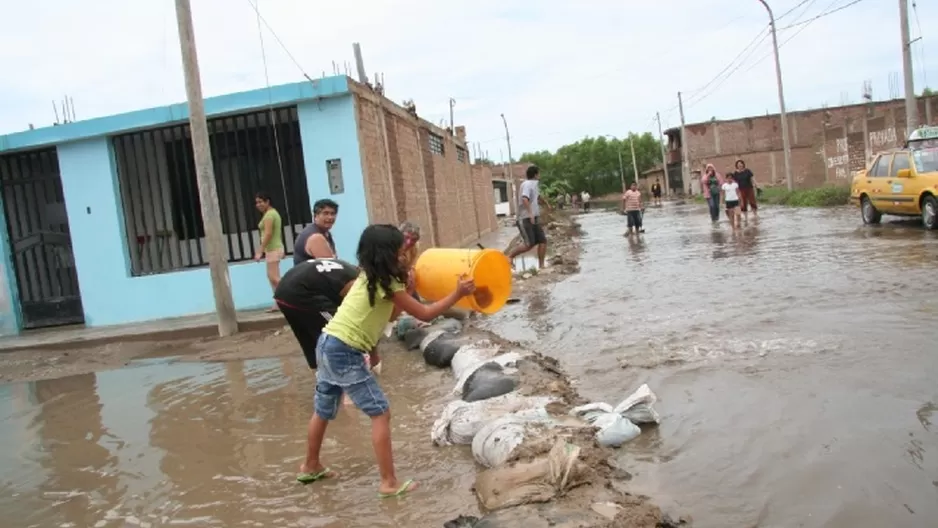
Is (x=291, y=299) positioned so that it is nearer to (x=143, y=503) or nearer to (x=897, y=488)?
(x=143, y=503)

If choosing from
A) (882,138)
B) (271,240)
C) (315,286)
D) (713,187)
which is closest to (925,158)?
(713,187)

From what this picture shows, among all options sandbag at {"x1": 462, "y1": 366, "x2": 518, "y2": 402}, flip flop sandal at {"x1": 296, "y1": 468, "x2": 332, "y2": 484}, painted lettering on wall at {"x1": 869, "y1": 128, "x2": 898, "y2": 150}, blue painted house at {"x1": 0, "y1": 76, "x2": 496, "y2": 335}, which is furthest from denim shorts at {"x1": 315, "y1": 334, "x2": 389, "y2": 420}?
painted lettering on wall at {"x1": 869, "y1": 128, "x2": 898, "y2": 150}

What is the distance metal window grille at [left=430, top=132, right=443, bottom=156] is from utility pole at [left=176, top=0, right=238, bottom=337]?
26.7 feet

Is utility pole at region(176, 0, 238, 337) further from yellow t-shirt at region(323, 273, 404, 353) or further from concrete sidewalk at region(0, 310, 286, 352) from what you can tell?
yellow t-shirt at region(323, 273, 404, 353)

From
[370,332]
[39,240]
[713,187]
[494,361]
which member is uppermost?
[39,240]

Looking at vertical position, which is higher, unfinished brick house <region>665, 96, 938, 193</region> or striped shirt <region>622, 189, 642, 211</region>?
unfinished brick house <region>665, 96, 938, 193</region>

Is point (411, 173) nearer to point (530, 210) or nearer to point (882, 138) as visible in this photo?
point (530, 210)

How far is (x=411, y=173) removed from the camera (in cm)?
1345

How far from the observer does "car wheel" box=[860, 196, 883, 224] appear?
1398 cm

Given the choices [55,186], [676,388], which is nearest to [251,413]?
[676,388]

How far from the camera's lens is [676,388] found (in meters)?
4.63

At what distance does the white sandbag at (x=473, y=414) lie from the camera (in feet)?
13.6

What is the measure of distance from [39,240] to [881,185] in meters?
14.6

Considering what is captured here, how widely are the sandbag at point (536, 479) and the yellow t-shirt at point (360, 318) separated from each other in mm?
934
